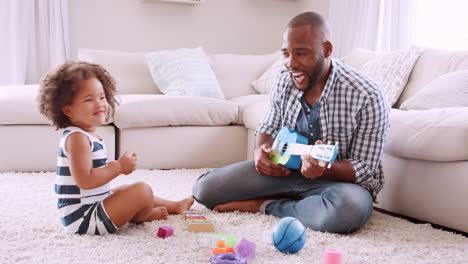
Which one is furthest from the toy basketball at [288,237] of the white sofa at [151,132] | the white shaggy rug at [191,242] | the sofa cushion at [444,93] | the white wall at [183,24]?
the white wall at [183,24]

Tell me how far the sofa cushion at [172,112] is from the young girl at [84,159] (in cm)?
121

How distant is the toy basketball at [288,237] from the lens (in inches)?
55.9

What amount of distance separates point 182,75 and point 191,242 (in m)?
1.97

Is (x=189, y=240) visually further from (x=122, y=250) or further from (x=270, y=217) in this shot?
(x=270, y=217)

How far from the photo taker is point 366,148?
1.74 metres

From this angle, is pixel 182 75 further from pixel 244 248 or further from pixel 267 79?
pixel 244 248

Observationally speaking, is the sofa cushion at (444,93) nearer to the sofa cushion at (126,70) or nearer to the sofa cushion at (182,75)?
the sofa cushion at (182,75)

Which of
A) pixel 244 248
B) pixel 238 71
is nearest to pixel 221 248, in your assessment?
pixel 244 248

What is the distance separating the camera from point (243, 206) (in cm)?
191

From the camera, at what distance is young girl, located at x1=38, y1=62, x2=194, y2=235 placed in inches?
60.2

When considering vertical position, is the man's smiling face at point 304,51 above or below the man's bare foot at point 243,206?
above

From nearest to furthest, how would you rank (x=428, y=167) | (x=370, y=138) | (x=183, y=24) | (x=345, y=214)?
(x=345, y=214), (x=370, y=138), (x=428, y=167), (x=183, y=24)

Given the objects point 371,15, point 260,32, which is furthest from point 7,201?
point 260,32

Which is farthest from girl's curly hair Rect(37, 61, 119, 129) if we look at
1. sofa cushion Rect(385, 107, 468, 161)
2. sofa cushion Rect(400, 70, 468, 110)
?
sofa cushion Rect(400, 70, 468, 110)
